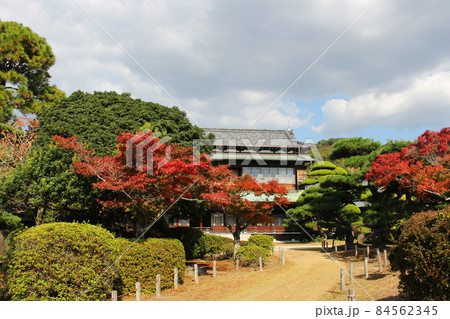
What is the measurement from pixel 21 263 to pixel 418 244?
8.24 metres

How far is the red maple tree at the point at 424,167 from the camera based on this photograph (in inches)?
459

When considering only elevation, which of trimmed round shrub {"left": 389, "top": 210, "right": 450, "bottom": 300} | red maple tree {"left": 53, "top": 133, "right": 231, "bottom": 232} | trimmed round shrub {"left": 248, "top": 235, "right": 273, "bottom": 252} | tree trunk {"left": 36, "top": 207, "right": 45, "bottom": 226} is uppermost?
red maple tree {"left": 53, "top": 133, "right": 231, "bottom": 232}

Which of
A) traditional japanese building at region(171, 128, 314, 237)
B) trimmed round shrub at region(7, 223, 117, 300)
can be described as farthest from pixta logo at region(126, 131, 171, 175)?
traditional japanese building at region(171, 128, 314, 237)

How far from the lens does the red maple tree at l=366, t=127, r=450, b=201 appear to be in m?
11.6

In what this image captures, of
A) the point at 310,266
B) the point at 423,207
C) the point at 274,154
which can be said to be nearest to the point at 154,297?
the point at 310,266

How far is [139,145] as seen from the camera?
33.2 feet

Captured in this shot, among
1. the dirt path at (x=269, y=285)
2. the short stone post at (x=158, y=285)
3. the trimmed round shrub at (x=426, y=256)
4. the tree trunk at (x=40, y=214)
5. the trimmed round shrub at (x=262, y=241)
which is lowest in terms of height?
the dirt path at (x=269, y=285)

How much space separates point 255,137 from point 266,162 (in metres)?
4.60

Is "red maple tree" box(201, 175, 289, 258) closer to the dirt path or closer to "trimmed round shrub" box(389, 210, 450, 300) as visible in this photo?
the dirt path

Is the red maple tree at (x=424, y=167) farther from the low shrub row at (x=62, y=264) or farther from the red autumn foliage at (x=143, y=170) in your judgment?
the low shrub row at (x=62, y=264)

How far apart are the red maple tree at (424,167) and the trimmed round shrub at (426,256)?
6.22m

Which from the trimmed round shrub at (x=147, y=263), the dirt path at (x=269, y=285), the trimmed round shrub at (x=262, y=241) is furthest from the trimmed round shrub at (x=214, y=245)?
the trimmed round shrub at (x=147, y=263)

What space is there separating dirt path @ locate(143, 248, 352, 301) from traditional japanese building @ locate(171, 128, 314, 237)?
15.0 m

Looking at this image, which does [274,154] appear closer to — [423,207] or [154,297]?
[423,207]
